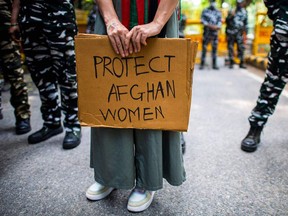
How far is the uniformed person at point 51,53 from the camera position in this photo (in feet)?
5.91

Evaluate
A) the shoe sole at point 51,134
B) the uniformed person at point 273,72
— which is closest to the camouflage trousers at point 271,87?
the uniformed person at point 273,72

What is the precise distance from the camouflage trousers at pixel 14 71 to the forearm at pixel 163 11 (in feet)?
5.25

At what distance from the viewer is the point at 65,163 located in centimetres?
183

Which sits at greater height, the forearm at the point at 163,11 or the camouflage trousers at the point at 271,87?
the forearm at the point at 163,11

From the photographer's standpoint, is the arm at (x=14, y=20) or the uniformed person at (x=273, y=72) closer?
the uniformed person at (x=273, y=72)

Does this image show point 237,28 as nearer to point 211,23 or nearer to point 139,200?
point 211,23

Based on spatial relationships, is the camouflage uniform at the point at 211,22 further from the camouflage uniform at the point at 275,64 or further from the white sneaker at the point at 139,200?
the white sneaker at the point at 139,200

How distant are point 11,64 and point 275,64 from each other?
205 centimetres

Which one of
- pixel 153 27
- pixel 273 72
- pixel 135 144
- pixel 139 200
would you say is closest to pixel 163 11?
pixel 153 27

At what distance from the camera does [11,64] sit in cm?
228

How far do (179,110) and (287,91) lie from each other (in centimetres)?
320

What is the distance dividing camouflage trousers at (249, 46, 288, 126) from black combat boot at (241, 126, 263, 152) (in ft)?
0.18

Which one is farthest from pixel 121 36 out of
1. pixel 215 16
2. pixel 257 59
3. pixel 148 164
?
pixel 257 59

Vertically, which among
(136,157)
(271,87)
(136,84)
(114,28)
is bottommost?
(136,157)
